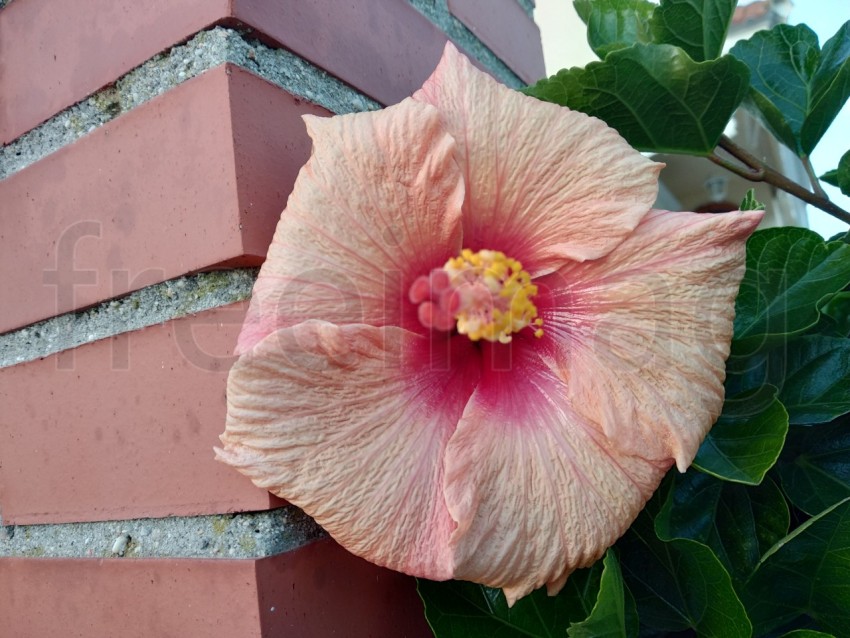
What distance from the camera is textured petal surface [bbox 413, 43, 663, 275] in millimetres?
606

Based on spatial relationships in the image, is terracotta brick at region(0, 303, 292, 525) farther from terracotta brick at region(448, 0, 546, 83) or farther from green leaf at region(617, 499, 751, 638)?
terracotta brick at region(448, 0, 546, 83)

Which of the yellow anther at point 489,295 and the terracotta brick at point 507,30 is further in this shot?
the terracotta brick at point 507,30

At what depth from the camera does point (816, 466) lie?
771 mm

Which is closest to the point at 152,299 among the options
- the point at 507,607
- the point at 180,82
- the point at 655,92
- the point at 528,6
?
the point at 180,82

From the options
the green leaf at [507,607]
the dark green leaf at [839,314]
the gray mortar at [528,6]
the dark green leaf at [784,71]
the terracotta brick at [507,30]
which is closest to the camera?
the green leaf at [507,607]

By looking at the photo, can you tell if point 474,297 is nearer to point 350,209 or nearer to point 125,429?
point 350,209

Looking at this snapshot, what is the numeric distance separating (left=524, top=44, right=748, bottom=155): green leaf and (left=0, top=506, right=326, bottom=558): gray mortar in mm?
467

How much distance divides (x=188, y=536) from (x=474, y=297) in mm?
318

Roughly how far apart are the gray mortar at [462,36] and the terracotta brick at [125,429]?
0.53 m

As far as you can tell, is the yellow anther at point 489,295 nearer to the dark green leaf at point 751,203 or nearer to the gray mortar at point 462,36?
the dark green leaf at point 751,203

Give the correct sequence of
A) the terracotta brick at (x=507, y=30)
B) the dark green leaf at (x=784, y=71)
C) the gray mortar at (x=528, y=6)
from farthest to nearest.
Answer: the gray mortar at (x=528, y=6)
the terracotta brick at (x=507, y=30)
the dark green leaf at (x=784, y=71)

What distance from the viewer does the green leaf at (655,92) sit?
2.42ft

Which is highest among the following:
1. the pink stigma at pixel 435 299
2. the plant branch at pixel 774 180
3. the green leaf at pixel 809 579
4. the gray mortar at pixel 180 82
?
the gray mortar at pixel 180 82

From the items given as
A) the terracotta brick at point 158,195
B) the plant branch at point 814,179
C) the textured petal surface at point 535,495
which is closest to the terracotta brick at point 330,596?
the textured petal surface at point 535,495
